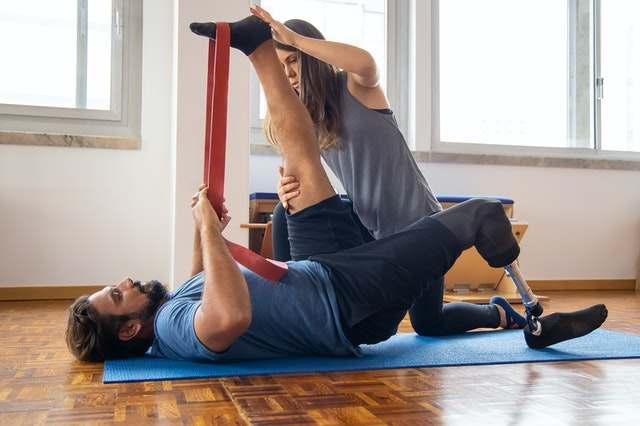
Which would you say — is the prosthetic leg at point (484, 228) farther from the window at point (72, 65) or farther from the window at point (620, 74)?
the window at point (620, 74)

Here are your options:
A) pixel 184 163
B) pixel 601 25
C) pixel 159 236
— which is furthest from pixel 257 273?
pixel 601 25

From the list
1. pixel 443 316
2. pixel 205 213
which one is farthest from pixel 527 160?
pixel 205 213

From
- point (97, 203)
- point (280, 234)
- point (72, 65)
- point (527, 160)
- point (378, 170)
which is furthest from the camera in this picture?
point (527, 160)

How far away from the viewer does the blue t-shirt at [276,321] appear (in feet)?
5.02

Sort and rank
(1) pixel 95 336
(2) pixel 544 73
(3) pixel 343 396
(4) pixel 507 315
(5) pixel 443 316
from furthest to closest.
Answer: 1. (2) pixel 544 73
2. (4) pixel 507 315
3. (5) pixel 443 316
4. (1) pixel 95 336
5. (3) pixel 343 396

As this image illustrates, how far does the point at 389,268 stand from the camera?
151 centimetres

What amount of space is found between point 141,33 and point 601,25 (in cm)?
310

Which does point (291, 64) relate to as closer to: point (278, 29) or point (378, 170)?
point (278, 29)

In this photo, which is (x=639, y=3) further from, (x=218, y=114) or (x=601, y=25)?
(x=218, y=114)

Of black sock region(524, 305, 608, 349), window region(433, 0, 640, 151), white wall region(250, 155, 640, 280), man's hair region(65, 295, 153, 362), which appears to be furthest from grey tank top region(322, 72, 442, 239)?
window region(433, 0, 640, 151)

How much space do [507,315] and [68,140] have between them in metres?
A: 2.54

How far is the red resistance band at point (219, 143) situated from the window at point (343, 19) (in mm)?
2558

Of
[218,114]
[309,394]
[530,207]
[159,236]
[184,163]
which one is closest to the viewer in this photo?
[309,394]

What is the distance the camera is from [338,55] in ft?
5.24
